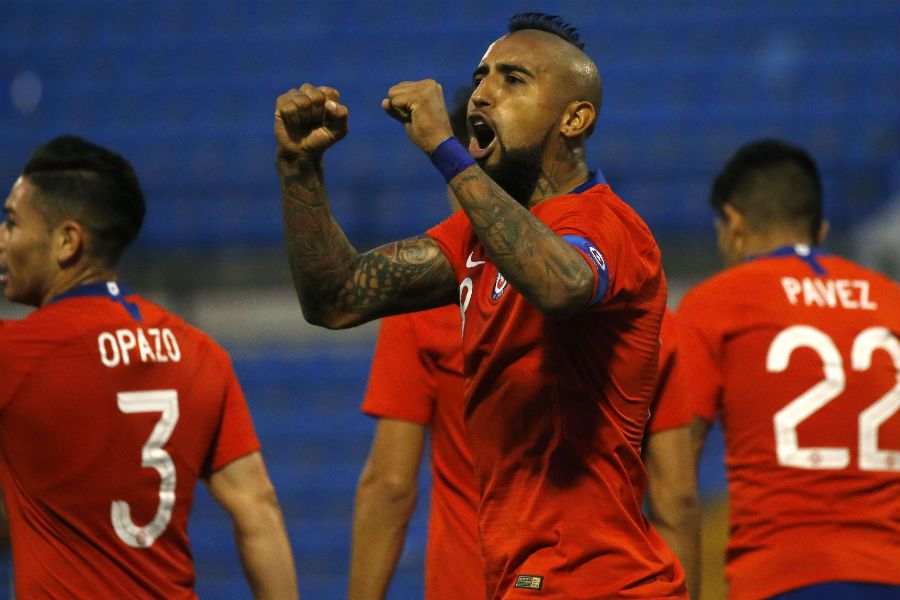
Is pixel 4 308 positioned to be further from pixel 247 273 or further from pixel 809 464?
pixel 809 464

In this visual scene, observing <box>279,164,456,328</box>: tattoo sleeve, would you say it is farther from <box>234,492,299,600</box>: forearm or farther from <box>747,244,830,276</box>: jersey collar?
<box>747,244,830,276</box>: jersey collar

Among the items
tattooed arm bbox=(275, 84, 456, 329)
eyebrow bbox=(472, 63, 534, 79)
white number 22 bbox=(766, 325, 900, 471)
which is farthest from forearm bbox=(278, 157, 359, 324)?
Result: white number 22 bbox=(766, 325, 900, 471)

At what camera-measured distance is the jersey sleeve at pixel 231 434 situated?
358 centimetres

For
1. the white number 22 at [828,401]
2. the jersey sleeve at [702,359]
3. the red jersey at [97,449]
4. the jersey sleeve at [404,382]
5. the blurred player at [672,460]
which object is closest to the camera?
the red jersey at [97,449]

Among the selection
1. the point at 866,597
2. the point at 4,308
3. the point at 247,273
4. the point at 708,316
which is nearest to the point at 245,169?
the point at 247,273

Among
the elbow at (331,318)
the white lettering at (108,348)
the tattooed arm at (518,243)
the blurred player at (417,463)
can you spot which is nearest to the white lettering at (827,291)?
the blurred player at (417,463)

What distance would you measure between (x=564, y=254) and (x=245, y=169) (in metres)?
7.47

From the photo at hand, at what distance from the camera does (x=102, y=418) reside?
3295mm

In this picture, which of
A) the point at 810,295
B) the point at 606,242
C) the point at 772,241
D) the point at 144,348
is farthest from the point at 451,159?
the point at 772,241

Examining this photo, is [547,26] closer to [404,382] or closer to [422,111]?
[422,111]

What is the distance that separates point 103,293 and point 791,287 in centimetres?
210

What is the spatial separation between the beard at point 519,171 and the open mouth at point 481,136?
26 millimetres

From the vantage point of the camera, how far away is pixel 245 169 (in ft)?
31.4

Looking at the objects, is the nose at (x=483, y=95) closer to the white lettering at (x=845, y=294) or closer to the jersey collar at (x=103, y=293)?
the jersey collar at (x=103, y=293)
